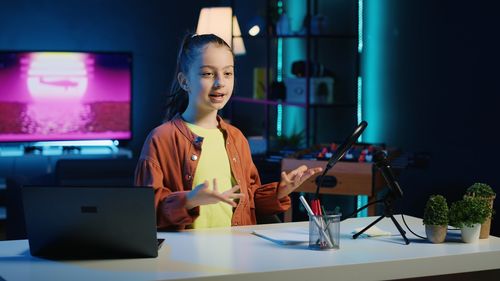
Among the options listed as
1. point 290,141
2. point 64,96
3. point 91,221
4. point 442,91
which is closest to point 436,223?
point 91,221

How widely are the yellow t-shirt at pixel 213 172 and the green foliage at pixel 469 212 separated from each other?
750 mm

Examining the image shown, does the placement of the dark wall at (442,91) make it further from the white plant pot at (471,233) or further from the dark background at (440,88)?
the white plant pot at (471,233)

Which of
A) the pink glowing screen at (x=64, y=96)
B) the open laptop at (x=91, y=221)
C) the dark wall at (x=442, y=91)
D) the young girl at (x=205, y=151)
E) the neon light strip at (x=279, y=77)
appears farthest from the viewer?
the pink glowing screen at (x=64, y=96)

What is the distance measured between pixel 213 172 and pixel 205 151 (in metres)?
0.07

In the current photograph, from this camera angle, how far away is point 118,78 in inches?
305

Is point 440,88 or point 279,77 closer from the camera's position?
point 440,88

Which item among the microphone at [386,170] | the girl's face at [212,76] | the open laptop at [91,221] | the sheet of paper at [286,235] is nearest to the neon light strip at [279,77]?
the girl's face at [212,76]

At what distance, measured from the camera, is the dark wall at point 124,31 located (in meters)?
7.55

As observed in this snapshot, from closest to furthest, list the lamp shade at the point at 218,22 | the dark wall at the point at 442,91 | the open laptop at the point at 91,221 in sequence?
the open laptop at the point at 91,221, the dark wall at the point at 442,91, the lamp shade at the point at 218,22

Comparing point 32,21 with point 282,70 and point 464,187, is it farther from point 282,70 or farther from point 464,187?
point 464,187

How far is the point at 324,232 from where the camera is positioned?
2.41m

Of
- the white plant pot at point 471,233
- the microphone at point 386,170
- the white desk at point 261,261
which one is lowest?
the white desk at point 261,261

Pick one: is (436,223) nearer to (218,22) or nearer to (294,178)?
(294,178)

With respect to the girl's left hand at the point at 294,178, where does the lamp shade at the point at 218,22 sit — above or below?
above
